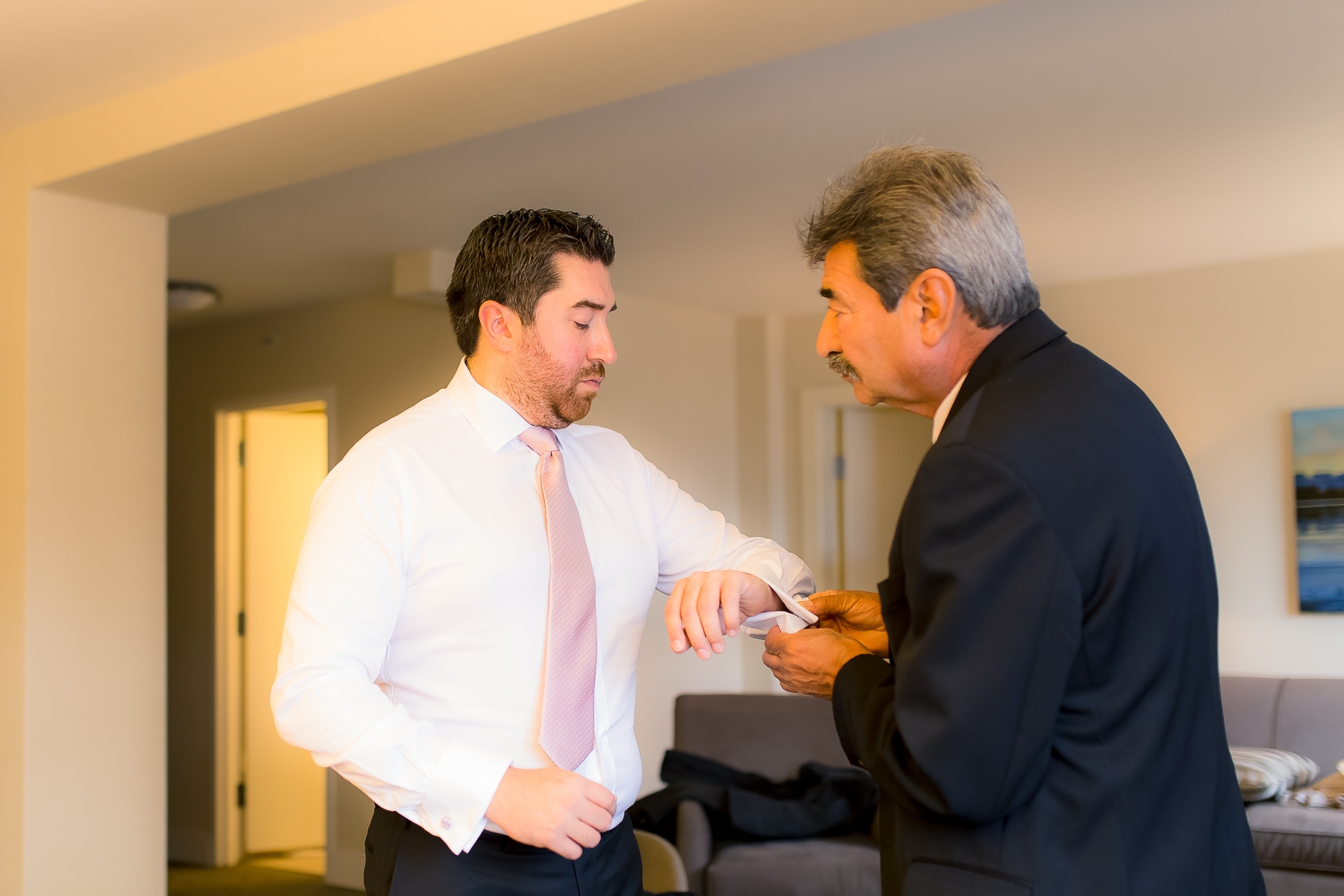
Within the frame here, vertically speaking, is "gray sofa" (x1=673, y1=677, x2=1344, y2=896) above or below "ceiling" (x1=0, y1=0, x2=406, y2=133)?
below

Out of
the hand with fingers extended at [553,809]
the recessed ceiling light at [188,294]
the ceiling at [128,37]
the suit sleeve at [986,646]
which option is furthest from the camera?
the recessed ceiling light at [188,294]

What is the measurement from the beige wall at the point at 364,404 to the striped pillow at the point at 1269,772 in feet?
8.22

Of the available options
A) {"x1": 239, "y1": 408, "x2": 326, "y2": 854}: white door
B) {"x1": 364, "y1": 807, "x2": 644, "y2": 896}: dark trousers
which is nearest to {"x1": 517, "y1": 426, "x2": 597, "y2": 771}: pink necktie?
{"x1": 364, "y1": 807, "x2": 644, "y2": 896}: dark trousers

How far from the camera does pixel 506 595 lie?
1.57 meters

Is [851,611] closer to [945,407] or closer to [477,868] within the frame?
[945,407]

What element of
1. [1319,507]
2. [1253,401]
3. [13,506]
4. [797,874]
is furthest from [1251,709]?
[13,506]

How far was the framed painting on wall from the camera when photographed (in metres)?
4.64

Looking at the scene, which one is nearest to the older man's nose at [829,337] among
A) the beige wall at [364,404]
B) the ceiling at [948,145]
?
the ceiling at [948,145]

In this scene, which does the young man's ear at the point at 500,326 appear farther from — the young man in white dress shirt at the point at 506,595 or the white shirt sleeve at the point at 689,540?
the white shirt sleeve at the point at 689,540

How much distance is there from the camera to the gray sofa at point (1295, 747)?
3.57 metres

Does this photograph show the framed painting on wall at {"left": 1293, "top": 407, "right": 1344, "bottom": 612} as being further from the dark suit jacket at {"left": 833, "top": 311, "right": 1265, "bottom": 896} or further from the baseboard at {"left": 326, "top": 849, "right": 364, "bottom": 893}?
the baseboard at {"left": 326, "top": 849, "right": 364, "bottom": 893}

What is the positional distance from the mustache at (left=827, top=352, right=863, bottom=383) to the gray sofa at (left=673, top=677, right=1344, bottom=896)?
2.77m

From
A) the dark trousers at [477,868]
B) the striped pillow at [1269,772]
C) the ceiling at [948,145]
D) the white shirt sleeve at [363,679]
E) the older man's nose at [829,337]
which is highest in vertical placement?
the ceiling at [948,145]

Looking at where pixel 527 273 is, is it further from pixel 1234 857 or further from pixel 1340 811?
pixel 1340 811
